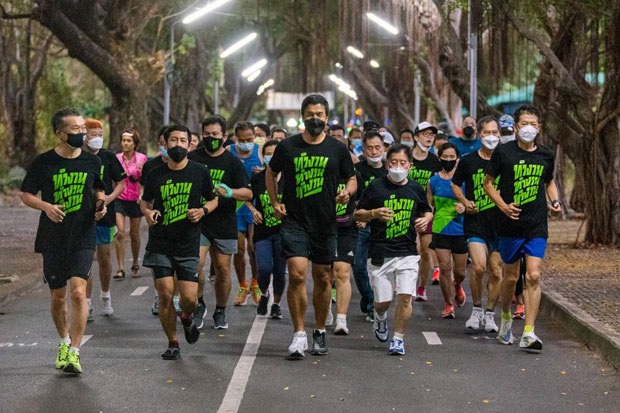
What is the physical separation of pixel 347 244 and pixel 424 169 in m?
2.82

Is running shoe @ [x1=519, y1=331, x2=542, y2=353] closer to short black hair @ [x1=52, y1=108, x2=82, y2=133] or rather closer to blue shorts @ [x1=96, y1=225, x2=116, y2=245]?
short black hair @ [x1=52, y1=108, x2=82, y2=133]

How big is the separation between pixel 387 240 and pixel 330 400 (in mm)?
2372

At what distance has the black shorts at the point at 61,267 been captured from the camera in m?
8.95

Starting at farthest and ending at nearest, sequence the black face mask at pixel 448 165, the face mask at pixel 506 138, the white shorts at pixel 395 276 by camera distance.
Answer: the black face mask at pixel 448 165, the face mask at pixel 506 138, the white shorts at pixel 395 276

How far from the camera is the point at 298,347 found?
9477 mm

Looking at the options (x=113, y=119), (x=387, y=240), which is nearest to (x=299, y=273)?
(x=387, y=240)

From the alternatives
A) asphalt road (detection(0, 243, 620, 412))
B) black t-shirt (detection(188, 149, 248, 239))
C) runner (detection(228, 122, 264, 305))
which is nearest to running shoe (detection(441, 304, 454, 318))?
asphalt road (detection(0, 243, 620, 412))

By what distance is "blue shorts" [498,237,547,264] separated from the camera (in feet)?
33.0

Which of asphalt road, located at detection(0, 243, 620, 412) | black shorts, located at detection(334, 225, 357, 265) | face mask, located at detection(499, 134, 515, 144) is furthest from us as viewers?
face mask, located at detection(499, 134, 515, 144)

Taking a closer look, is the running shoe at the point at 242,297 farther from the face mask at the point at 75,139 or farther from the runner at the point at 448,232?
the face mask at the point at 75,139

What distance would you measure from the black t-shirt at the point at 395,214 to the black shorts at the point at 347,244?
68 centimetres

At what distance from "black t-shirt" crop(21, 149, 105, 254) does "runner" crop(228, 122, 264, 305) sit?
3733mm

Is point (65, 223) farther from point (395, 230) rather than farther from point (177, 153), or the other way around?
point (395, 230)

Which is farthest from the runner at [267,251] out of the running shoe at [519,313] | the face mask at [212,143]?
the running shoe at [519,313]
